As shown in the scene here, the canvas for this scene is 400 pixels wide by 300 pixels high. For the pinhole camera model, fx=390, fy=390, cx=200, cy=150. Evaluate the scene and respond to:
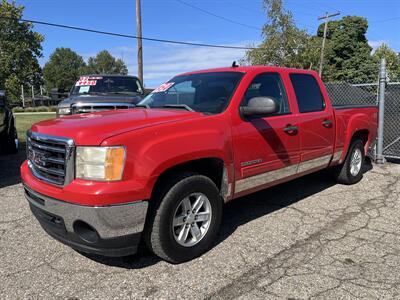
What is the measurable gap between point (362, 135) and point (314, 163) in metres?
1.88

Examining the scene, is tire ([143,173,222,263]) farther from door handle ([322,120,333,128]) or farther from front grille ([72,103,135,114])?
front grille ([72,103,135,114])

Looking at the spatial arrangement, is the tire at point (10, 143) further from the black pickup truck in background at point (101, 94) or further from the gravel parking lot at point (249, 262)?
the gravel parking lot at point (249, 262)

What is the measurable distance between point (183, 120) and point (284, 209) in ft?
7.50

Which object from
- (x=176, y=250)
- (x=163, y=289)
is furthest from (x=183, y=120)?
(x=163, y=289)

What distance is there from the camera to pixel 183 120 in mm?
3570

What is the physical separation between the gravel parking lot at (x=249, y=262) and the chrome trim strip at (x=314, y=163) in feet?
1.79

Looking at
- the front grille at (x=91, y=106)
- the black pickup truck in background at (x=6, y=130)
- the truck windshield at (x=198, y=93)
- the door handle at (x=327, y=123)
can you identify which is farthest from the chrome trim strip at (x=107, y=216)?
the black pickup truck in background at (x=6, y=130)

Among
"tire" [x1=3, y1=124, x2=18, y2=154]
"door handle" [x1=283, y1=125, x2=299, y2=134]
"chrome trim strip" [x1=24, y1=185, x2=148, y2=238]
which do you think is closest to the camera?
"chrome trim strip" [x1=24, y1=185, x2=148, y2=238]

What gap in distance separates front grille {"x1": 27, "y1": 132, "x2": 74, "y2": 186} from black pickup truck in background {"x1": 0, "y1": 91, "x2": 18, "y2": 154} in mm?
5026

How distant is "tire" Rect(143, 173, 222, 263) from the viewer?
3.33 m

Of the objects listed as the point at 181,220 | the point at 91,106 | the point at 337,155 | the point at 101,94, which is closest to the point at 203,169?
the point at 181,220

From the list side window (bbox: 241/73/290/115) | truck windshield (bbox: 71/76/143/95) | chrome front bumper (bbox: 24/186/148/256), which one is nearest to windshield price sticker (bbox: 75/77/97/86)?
truck windshield (bbox: 71/76/143/95)

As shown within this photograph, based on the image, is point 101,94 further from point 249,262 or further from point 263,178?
point 249,262

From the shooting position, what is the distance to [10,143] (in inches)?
362
